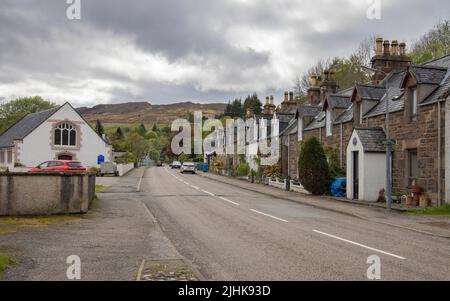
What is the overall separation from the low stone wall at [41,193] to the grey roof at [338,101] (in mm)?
20757

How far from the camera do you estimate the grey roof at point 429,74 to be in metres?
22.6

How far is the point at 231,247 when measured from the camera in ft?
36.2

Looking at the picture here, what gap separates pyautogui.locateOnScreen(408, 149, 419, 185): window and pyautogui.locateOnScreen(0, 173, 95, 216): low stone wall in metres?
15.5

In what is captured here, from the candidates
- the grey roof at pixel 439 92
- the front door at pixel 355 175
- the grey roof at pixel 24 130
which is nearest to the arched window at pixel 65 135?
the grey roof at pixel 24 130

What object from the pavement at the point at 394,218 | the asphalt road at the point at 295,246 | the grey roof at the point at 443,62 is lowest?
the pavement at the point at 394,218

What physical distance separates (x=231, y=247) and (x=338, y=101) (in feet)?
79.8

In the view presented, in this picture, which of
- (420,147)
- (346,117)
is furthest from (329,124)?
(420,147)

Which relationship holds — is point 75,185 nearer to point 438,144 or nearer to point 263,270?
point 263,270

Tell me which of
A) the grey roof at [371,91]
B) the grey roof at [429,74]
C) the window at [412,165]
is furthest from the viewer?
the grey roof at [371,91]

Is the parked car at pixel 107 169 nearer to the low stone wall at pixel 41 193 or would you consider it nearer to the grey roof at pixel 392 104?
the grey roof at pixel 392 104

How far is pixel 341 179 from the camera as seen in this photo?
2897 cm

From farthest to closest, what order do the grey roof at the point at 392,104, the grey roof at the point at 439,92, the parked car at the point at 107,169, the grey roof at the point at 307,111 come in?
the parked car at the point at 107,169 → the grey roof at the point at 307,111 → the grey roof at the point at 392,104 → the grey roof at the point at 439,92

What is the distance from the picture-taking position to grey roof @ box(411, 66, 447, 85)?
22641 millimetres

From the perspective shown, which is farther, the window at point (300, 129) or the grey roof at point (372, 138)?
the window at point (300, 129)
